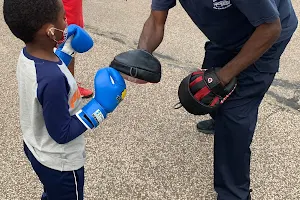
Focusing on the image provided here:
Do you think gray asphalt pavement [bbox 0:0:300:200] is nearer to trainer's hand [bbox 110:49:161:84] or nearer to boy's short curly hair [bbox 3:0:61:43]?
trainer's hand [bbox 110:49:161:84]

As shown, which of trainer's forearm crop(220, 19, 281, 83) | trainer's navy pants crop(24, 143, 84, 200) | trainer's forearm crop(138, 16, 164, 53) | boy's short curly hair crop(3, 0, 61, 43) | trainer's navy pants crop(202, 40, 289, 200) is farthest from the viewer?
trainer's forearm crop(138, 16, 164, 53)

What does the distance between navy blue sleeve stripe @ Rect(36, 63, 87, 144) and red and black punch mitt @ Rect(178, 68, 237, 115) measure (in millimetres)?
793

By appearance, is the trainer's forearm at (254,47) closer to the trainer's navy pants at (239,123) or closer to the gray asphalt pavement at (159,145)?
the trainer's navy pants at (239,123)

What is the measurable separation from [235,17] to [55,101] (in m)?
1.03

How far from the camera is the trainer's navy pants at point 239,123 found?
223 cm

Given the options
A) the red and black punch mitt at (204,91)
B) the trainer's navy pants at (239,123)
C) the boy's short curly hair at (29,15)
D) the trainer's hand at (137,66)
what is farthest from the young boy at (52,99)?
the trainer's navy pants at (239,123)

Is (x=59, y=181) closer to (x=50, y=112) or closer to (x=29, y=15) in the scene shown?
(x=50, y=112)

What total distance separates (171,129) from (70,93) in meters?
1.58

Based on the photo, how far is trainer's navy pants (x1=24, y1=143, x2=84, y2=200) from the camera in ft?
5.84

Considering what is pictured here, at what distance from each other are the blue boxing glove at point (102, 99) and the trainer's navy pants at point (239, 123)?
0.77 metres

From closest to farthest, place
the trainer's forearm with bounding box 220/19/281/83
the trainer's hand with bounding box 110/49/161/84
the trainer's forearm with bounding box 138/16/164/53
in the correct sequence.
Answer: the trainer's forearm with bounding box 220/19/281/83 → the trainer's hand with bounding box 110/49/161/84 → the trainer's forearm with bounding box 138/16/164/53

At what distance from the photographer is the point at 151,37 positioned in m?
2.56

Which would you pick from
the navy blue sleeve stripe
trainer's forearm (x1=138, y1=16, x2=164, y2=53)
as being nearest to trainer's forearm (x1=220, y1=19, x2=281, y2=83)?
trainer's forearm (x1=138, y1=16, x2=164, y2=53)

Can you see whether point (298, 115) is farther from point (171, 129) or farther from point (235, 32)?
point (235, 32)
